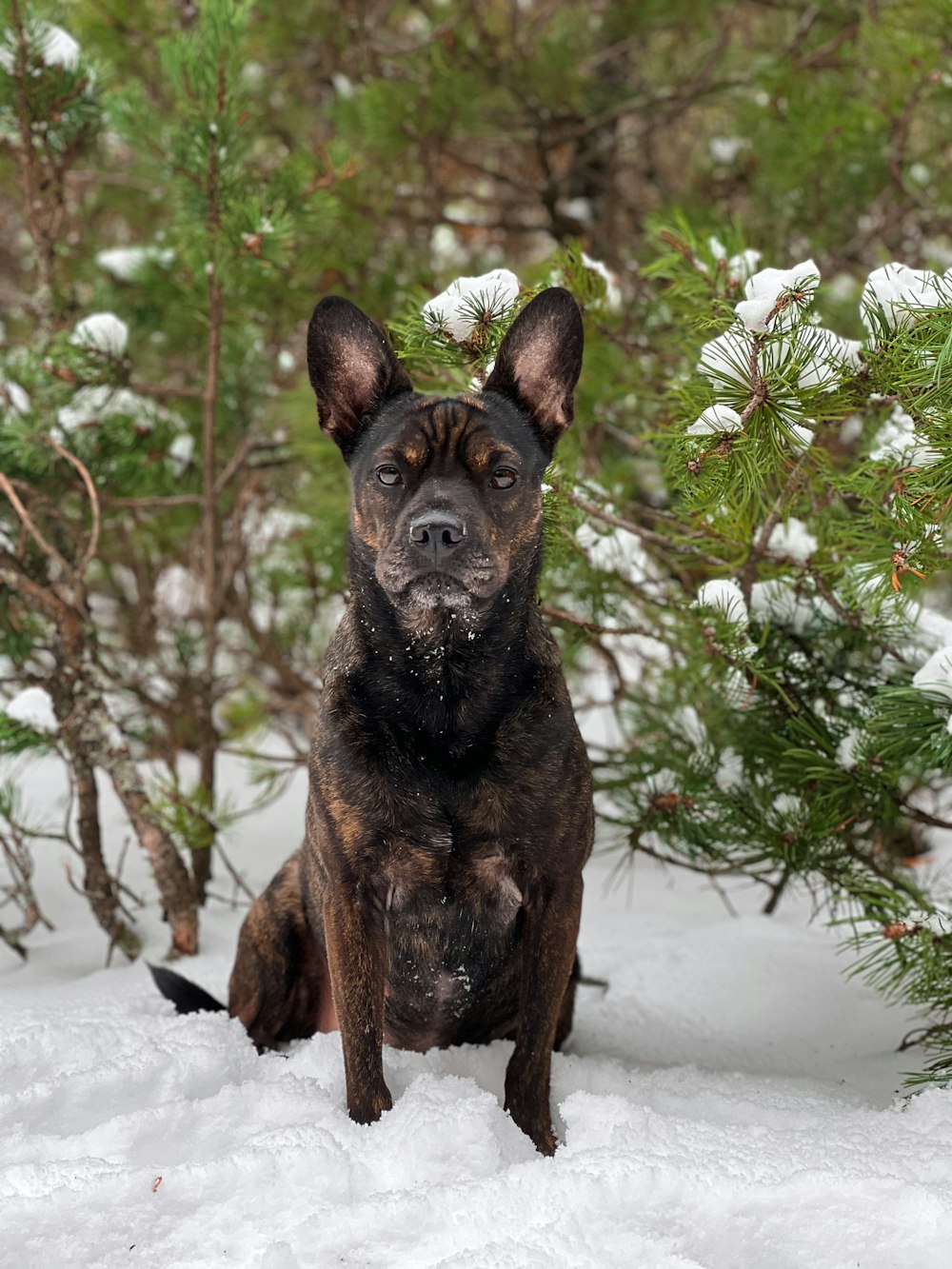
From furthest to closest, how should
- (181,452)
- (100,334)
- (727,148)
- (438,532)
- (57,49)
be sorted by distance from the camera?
(727,148) → (181,452) → (100,334) → (57,49) → (438,532)

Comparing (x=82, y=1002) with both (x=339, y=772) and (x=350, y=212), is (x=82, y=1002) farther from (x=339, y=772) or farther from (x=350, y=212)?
(x=350, y=212)

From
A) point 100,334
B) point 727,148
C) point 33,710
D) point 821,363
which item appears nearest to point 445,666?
point 821,363

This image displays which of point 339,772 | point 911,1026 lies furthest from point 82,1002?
point 911,1026

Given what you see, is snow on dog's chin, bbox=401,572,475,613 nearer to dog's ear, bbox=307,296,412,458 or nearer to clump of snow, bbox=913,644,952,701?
dog's ear, bbox=307,296,412,458

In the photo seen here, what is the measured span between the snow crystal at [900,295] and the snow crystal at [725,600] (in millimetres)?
617

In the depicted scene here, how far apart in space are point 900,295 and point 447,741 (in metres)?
1.16

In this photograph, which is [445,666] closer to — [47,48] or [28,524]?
[28,524]

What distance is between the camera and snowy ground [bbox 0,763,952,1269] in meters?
1.70

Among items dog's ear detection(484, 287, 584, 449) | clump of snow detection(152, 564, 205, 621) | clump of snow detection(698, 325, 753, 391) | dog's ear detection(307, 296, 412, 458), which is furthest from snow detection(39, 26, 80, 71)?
clump of snow detection(152, 564, 205, 621)

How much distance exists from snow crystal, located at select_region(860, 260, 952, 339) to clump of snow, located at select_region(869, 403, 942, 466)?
21cm

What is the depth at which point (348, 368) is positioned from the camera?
2.49m

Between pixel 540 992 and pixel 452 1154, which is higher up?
pixel 540 992

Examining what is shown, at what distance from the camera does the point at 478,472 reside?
229 centimetres

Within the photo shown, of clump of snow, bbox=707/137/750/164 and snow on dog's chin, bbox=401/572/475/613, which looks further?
clump of snow, bbox=707/137/750/164
